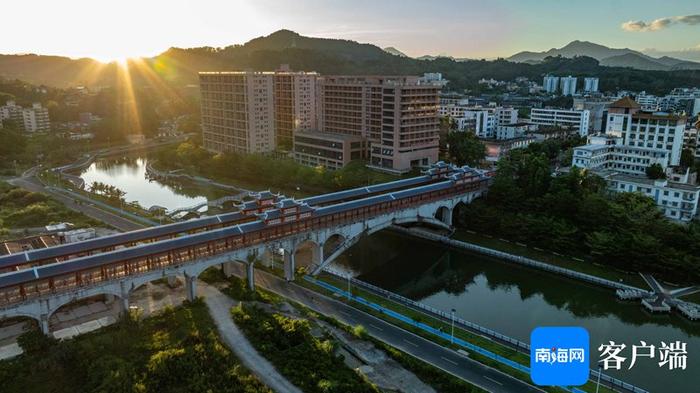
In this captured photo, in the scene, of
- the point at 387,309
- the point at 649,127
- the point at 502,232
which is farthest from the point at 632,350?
the point at 649,127

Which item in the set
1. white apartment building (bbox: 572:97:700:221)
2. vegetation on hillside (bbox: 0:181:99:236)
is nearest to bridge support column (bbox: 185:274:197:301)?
vegetation on hillside (bbox: 0:181:99:236)

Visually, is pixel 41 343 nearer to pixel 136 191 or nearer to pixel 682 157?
pixel 136 191

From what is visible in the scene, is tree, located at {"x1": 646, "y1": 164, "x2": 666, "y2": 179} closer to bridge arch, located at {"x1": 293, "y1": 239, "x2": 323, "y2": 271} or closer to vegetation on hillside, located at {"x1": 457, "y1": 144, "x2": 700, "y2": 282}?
vegetation on hillside, located at {"x1": 457, "y1": 144, "x2": 700, "y2": 282}

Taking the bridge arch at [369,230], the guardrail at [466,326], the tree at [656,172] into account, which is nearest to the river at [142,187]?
the bridge arch at [369,230]

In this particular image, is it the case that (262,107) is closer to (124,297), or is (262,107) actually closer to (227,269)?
(227,269)

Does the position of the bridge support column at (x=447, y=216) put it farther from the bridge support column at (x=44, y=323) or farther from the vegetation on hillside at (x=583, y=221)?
the bridge support column at (x=44, y=323)

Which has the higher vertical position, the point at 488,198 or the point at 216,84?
the point at 216,84

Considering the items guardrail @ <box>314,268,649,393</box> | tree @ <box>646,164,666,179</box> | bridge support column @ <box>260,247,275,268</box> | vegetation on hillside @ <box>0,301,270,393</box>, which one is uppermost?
tree @ <box>646,164,666,179</box>
